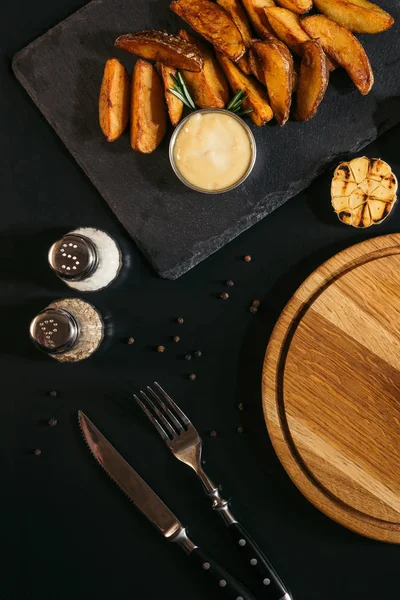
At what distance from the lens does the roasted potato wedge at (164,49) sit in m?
2.16

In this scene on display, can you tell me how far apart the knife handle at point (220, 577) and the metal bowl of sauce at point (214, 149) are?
4.73 ft

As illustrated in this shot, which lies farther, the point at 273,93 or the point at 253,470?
the point at 253,470

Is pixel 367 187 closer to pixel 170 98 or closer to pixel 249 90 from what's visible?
pixel 249 90

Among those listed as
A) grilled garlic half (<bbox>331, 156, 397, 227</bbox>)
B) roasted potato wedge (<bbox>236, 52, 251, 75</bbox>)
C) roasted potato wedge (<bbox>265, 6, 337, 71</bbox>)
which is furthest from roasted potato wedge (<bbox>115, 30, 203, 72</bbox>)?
grilled garlic half (<bbox>331, 156, 397, 227</bbox>)

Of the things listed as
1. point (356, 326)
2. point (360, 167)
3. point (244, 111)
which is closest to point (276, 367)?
point (356, 326)

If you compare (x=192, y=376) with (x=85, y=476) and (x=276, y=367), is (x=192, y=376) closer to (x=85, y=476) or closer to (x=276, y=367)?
(x=276, y=367)

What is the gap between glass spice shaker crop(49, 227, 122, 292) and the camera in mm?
2268

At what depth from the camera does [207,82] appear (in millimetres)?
2262

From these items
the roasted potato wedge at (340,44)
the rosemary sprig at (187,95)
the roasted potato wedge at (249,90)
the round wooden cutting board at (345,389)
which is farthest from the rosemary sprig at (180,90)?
the round wooden cutting board at (345,389)

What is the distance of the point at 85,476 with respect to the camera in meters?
2.54

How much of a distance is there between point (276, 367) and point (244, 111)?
101 cm

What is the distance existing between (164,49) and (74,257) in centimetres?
83

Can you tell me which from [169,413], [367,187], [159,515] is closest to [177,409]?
[169,413]

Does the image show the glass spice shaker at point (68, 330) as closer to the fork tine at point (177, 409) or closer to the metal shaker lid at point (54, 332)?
the metal shaker lid at point (54, 332)
